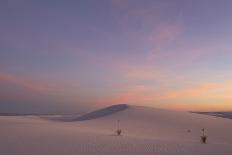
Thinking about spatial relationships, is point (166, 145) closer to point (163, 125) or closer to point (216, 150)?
point (216, 150)

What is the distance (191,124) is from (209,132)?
3633 mm

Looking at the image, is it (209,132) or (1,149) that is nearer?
(1,149)

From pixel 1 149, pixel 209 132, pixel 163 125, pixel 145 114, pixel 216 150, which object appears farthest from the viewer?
pixel 145 114

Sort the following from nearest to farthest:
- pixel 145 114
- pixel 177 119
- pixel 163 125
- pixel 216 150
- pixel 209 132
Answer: pixel 216 150, pixel 209 132, pixel 163 125, pixel 177 119, pixel 145 114

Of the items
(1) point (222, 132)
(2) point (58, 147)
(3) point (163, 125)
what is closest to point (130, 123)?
(3) point (163, 125)

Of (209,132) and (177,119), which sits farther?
(177,119)

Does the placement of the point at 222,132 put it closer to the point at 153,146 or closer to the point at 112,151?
the point at 153,146

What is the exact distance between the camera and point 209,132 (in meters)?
26.6

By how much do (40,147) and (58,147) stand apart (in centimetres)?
74

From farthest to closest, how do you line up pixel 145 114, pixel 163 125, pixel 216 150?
1. pixel 145 114
2. pixel 163 125
3. pixel 216 150

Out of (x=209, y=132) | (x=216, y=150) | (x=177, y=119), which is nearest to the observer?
(x=216, y=150)

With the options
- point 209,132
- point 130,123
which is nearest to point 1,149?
point 130,123

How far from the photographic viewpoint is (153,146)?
11711 millimetres

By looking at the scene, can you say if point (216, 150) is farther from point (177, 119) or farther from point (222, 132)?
point (177, 119)
